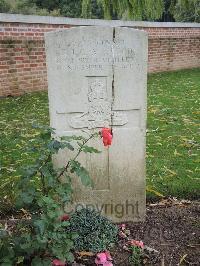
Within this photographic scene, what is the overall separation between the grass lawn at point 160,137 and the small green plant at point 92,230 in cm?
66

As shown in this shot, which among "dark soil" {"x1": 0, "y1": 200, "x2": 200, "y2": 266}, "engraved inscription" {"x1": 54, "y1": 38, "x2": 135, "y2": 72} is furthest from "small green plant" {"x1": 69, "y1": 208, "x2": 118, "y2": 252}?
"engraved inscription" {"x1": 54, "y1": 38, "x2": 135, "y2": 72}

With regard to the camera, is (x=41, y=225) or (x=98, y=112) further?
(x=98, y=112)

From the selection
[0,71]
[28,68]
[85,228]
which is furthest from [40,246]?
[28,68]

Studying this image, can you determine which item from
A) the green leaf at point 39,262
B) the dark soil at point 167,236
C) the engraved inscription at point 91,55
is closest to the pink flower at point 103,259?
the dark soil at point 167,236

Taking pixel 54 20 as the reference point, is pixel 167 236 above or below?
below

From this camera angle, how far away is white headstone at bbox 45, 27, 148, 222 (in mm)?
2852

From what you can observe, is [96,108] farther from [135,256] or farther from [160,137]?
[160,137]

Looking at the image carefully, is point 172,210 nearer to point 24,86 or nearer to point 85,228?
point 85,228

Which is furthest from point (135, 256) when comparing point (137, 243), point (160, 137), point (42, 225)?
point (160, 137)

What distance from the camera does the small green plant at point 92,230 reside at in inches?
114

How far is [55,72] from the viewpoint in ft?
9.39

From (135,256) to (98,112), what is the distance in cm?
118

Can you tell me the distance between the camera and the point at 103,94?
2.96m

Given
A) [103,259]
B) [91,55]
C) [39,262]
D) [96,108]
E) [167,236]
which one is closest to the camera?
[39,262]
